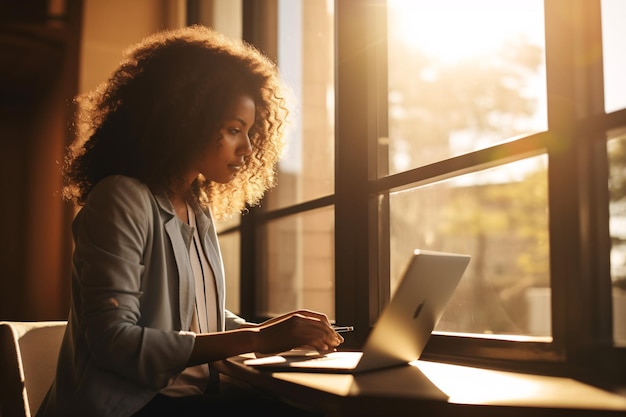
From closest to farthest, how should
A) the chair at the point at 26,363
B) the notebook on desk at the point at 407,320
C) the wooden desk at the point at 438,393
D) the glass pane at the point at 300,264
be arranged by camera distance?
the wooden desk at the point at 438,393 < the notebook on desk at the point at 407,320 < the chair at the point at 26,363 < the glass pane at the point at 300,264

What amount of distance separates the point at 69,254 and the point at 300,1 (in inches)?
85.9

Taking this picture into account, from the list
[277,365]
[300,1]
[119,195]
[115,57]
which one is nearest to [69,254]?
[115,57]

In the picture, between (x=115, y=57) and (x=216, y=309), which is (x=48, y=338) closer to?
(x=216, y=309)

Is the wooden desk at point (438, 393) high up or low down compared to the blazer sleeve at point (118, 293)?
down

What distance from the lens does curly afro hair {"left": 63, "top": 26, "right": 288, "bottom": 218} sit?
163 cm

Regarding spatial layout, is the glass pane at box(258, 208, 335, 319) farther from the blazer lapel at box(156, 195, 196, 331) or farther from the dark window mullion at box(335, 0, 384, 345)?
the blazer lapel at box(156, 195, 196, 331)

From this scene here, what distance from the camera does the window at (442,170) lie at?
1.27 m

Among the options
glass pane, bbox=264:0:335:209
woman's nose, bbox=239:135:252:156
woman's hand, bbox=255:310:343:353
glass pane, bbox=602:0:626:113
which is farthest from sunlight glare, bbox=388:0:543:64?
woman's hand, bbox=255:310:343:353

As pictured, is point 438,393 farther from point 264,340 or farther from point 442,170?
point 442,170

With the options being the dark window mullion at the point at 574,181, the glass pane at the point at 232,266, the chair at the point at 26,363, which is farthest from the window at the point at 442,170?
the chair at the point at 26,363

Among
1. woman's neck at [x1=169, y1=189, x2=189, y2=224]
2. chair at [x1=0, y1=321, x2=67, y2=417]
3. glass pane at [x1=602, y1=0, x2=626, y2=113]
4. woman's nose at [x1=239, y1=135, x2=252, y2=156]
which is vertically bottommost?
chair at [x1=0, y1=321, x2=67, y2=417]

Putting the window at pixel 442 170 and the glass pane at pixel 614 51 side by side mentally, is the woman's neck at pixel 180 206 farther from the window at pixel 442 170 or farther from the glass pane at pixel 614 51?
the glass pane at pixel 614 51

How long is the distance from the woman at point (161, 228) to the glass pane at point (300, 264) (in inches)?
23.9

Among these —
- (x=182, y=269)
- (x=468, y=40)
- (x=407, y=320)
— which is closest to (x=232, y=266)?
(x=468, y=40)
